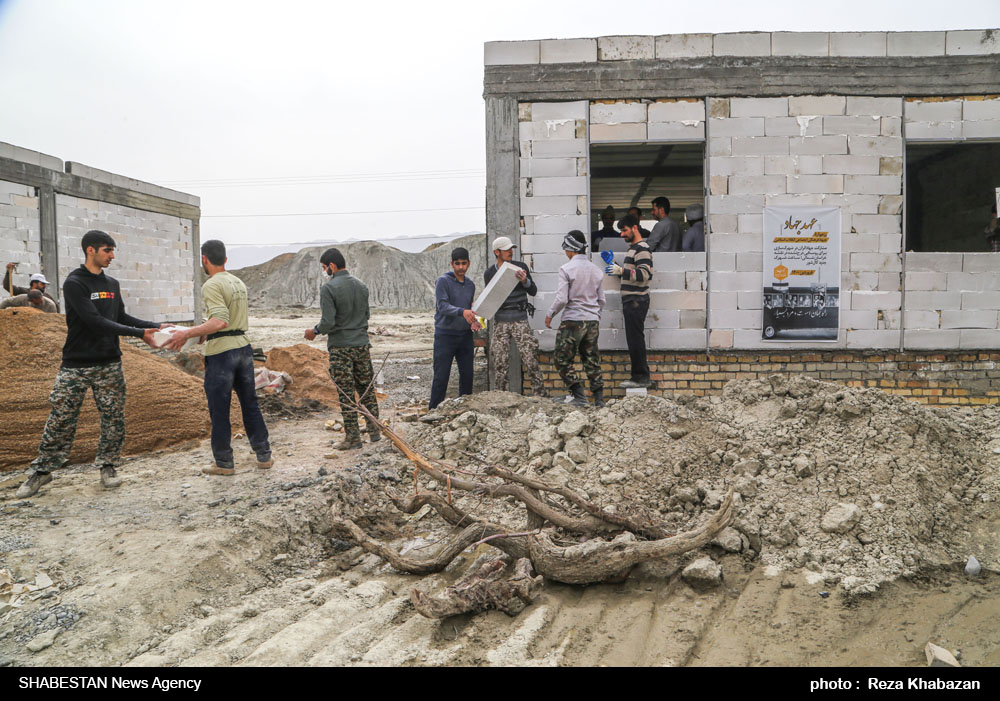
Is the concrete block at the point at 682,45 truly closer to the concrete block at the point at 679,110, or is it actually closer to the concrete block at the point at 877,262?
the concrete block at the point at 679,110

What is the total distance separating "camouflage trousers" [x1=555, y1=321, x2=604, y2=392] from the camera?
6.91 meters

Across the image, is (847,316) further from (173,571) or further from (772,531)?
(173,571)

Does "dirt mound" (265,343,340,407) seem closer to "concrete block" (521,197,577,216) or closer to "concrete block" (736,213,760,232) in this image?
"concrete block" (521,197,577,216)

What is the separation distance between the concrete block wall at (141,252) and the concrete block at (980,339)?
1424 centimetres

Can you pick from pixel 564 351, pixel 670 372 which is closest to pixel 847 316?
pixel 670 372

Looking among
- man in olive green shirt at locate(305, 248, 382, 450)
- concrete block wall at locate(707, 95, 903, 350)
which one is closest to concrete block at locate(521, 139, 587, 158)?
concrete block wall at locate(707, 95, 903, 350)

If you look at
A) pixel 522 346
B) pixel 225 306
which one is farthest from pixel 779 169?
pixel 225 306

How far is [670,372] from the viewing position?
7.72m

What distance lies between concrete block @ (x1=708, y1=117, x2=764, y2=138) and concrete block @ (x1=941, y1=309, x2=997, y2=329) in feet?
9.65

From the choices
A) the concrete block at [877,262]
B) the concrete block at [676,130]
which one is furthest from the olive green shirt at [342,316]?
the concrete block at [877,262]

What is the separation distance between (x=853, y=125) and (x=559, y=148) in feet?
10.8

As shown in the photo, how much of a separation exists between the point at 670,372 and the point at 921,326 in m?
2.84

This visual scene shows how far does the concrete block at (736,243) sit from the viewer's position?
7.59 metres
